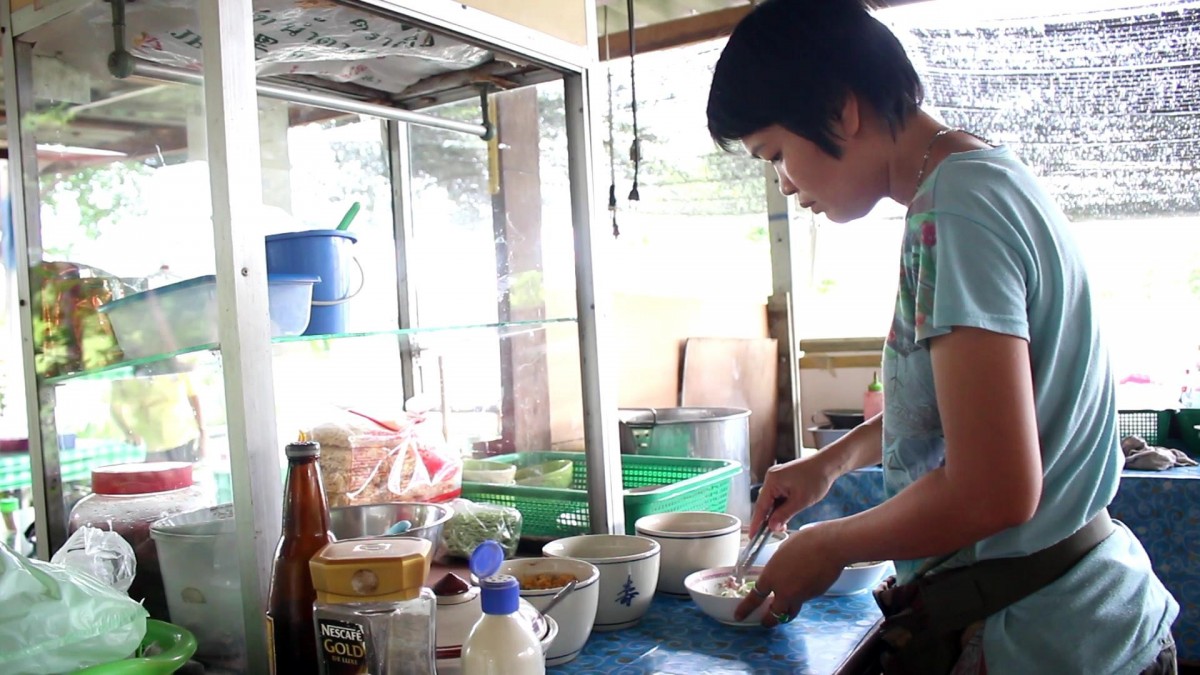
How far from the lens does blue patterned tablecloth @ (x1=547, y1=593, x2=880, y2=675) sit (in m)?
1.21

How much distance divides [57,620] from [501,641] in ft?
1.48

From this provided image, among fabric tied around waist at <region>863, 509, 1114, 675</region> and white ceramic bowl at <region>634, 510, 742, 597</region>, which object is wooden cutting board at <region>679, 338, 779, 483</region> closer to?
white ceramic bowl at <region>634, 510, 742, 597</region>

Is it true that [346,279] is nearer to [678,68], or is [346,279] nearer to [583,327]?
[583,327]

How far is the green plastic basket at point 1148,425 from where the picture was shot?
10.9 feet

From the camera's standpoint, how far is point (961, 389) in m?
0.90

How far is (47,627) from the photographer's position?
0.89 m

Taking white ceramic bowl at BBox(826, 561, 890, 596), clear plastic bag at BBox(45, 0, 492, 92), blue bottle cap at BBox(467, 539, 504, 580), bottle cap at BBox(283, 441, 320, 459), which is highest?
clear plastic bag at BBox(45, 0, 492, 92)

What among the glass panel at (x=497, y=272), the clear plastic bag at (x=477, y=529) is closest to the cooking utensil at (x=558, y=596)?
the clear plastic bag at (x=477, y=529)

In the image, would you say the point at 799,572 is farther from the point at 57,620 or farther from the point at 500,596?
the point at 57,620

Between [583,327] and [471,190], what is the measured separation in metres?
0.58

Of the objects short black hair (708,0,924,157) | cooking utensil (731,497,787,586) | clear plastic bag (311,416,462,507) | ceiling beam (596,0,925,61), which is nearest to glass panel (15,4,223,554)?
clear plastic bag (311,416,462,507)

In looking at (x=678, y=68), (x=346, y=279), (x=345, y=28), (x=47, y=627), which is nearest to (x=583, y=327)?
(x=346, y=279)

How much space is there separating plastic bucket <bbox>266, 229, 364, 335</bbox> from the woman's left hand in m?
0.72

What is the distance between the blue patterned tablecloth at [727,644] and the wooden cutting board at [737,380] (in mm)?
2409
